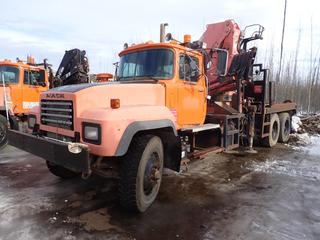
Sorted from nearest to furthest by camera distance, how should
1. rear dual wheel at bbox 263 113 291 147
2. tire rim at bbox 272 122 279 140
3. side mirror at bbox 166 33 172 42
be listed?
side mirror at bbox 166 33 172 42, rear dual wheel at bbox 263 113 291 147, tire rim at bbox 272 122 279 140

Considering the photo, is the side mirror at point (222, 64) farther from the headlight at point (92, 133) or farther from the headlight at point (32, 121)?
the headlight at point (32, 121)

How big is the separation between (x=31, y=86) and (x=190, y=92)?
6.03 m

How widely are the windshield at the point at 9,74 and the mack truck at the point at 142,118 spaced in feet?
15.0

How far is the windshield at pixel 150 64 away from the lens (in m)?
5.15

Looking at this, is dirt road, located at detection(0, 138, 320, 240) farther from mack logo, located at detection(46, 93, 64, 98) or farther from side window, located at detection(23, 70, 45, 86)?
side window, located at detection(23, 70, 45, 86)

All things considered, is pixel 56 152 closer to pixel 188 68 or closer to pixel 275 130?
pixel 188 68

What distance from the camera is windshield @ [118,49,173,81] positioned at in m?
5.15

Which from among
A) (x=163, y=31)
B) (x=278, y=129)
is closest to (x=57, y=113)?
(x=163, y=31)

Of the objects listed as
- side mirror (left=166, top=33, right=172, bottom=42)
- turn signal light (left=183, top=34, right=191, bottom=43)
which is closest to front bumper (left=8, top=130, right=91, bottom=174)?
side mirror (left=166, top=33, right=172, bottom=42)

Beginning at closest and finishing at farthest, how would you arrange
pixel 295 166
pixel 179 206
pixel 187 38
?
pixel 179 206 → pixel 187 38 → pixel 295 166

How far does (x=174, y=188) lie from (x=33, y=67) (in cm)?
652

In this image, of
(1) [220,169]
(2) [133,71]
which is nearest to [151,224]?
(2) [133,71]

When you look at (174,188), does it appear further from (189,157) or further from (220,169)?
(220,169)

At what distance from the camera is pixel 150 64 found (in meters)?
5.24
